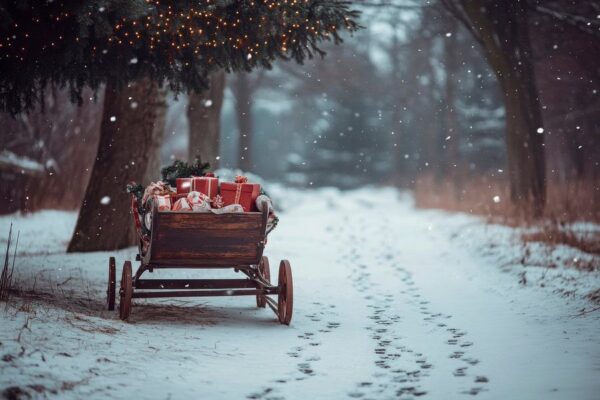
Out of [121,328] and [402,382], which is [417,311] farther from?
[121,328]

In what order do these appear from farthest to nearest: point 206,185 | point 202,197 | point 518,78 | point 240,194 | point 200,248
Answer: point 518,78 → point 206,185 → point 240,194 → point 202,197 → point 200,248

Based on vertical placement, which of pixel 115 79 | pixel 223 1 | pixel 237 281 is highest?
pixel 223 1

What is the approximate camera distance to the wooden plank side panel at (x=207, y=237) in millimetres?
5484

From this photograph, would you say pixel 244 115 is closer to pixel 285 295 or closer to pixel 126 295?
pixel 285 295

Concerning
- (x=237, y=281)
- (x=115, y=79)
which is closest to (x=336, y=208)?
(x=115, y=79)

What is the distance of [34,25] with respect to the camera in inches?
266

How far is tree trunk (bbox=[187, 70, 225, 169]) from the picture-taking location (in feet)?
44.9

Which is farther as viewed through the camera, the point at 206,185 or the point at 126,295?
the point at 206,185

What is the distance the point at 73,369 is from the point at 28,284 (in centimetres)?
357

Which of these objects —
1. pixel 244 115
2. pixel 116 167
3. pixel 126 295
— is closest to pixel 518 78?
pixel 116 167

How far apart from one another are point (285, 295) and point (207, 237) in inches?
34.5

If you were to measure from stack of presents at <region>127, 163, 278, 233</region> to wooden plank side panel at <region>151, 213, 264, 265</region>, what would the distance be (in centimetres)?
Result: 10

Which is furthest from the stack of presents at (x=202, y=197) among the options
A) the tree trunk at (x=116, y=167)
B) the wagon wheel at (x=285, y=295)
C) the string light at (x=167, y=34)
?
the tree trunk at (x=116, y=167)

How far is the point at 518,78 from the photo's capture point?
12656mm
